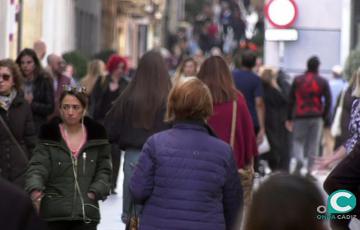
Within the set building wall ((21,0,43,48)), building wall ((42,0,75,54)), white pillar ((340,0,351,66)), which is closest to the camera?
white pillar ((340,0,351,66))

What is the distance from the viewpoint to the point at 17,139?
984 cm

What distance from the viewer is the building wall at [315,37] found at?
21641mm

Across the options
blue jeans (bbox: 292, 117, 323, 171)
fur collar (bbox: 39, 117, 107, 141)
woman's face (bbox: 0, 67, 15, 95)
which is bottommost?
blue jeans (bbox: 292, 117, 323, 171)

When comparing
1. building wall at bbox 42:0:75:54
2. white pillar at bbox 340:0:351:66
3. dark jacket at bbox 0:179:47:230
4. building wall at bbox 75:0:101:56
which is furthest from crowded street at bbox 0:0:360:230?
building wall at bbox 75:0:101:56

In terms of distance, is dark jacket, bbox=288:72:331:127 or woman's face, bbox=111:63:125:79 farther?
dark jacket, bbox=288:72:331:127

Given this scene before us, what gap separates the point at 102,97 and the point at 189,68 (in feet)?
3.88

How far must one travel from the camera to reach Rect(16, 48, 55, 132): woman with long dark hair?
13.3 meters

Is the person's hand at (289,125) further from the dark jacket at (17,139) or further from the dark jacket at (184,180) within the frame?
the dark jacket at (184,180)

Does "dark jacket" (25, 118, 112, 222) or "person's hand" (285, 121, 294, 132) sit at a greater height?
"dark jacket" (25, 118, 112, 222)

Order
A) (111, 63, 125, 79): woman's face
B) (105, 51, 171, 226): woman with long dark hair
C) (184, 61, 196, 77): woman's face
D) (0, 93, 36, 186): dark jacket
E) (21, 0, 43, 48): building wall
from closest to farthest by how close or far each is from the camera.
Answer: (0, 93, 36, 186): dark jacket < (105, 51, 171, 226): woman with long dark hair < (184, 61, 196, 77): woman's face < (111, 63, 125, 79): woman's face < (21, 0, 43, 48): building wall

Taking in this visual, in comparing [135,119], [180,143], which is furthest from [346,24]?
[180,143]

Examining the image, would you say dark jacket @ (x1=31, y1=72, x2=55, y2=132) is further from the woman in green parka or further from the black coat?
the woman in green parka

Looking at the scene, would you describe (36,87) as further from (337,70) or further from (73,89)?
(337,70)

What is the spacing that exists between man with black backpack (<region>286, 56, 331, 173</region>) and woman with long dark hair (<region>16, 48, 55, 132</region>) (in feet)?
18.0
